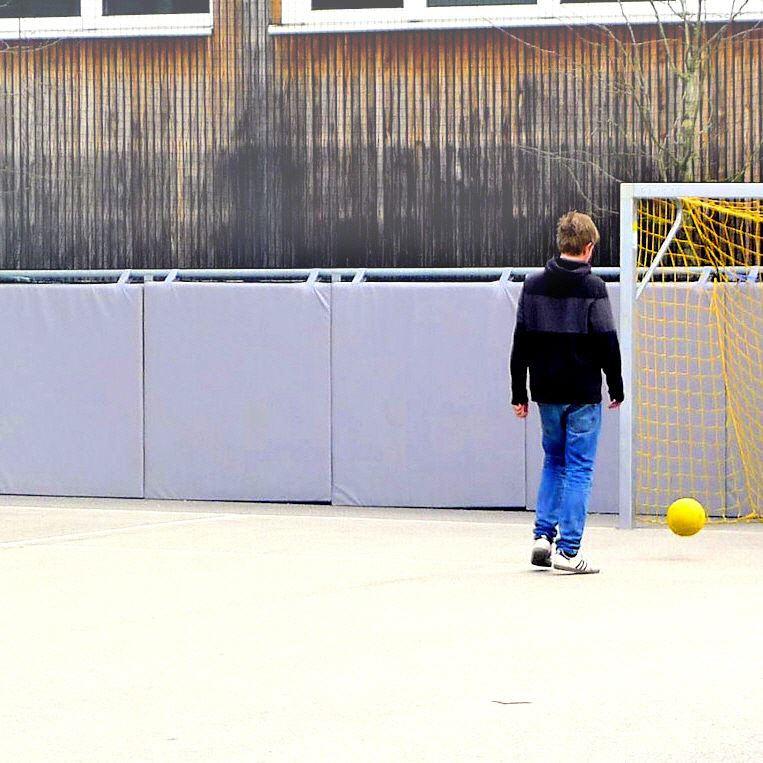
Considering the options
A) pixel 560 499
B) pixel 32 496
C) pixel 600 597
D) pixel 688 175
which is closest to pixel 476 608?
pixel 600 597

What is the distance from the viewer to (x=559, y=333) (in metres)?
10.5

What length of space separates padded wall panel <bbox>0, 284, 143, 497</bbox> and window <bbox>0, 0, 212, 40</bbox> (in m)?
3.80

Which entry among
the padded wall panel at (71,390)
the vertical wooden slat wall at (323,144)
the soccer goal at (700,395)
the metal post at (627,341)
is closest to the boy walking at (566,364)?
the metal post at (627,341)

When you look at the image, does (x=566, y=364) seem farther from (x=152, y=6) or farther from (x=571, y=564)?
(x=152, y=6)

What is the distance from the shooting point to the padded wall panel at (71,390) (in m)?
15.6

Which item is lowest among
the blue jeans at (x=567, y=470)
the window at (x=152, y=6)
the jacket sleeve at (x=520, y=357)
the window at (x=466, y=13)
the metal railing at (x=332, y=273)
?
the blue jeans at (x=567, y=470)

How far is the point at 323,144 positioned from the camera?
1806cm

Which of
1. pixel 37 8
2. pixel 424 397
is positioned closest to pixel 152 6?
pixel 37 8

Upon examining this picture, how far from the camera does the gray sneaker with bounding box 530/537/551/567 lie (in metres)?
10.4

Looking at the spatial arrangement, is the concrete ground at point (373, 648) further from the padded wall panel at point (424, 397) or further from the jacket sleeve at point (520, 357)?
the padded wall panel at point (424, 397)

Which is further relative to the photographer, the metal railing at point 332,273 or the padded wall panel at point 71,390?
the padded wall panel at point 71,390

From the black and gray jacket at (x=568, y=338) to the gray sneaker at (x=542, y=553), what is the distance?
0.79 m

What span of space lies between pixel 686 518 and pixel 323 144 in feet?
25.4

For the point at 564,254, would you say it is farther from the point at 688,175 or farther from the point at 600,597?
the point at 688,175
